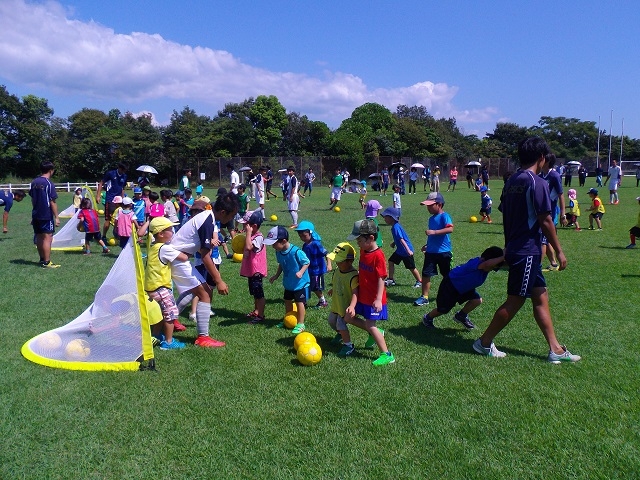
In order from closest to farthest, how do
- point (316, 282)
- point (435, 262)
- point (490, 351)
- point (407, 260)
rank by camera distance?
1. point (490, 351)
2. point (316, 282)
3. point (435, 262)
4. point (407, 260)

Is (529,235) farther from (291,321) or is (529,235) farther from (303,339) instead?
(291,321)

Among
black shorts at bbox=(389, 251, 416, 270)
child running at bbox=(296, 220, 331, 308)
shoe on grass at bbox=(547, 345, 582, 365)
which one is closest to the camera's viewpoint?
shoe on grass at bbox=(547, 345, 582, 365)

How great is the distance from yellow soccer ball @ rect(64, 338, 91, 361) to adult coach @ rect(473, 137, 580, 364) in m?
4.41

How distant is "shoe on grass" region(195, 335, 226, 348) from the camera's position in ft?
19.8

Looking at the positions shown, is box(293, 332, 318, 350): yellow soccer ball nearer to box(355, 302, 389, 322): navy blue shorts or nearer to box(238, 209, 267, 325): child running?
box(355, 302, 389, 322): navy blue shorts

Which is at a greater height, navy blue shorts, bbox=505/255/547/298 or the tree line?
the tree line

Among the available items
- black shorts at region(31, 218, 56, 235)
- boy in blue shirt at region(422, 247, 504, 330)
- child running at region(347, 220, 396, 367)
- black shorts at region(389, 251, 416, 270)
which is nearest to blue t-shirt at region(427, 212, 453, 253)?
black shorts at region(389, 251, 416, 270)

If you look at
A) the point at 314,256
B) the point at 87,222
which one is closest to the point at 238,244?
the point at 314,256

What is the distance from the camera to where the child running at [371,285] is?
5.29 m

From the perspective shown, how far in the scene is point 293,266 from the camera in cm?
664

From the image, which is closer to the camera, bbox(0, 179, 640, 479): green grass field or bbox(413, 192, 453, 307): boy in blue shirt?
bbox(0, 179, 640, 479): green grass field

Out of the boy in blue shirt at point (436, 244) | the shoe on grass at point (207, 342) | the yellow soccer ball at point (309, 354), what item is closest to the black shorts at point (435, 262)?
the boy in blue shirt at point (436, 244)

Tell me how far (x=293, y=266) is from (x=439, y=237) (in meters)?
2.31

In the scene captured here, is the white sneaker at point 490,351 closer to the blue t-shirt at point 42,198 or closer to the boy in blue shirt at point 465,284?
the boy in blue shirt at point 465,284
